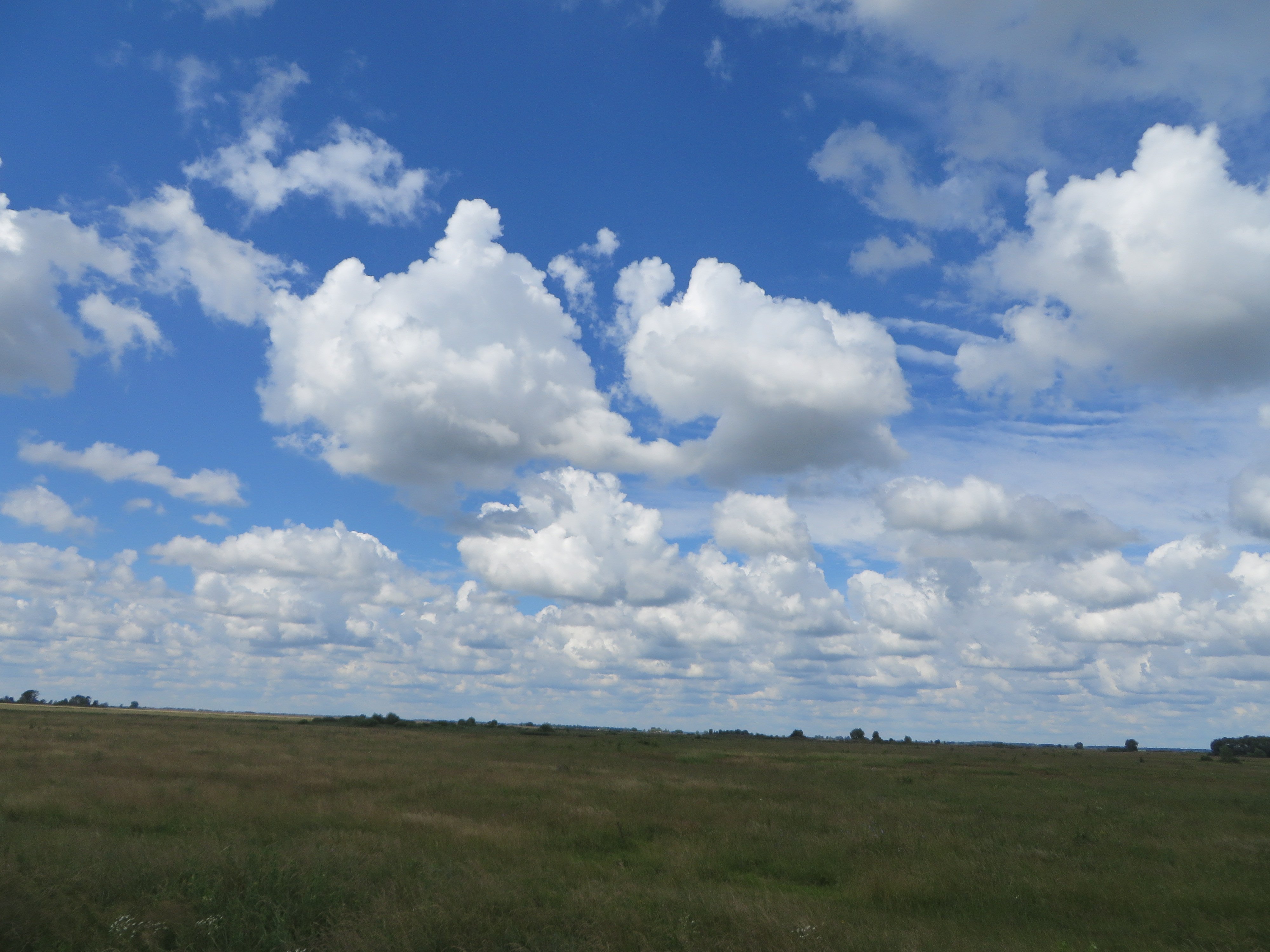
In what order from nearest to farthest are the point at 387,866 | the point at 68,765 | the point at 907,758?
the point at 387,866 → the point at 68,765 → the point at 907,758

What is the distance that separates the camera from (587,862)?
15102 millimetres

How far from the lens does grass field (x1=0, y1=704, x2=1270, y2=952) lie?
9.59 metres

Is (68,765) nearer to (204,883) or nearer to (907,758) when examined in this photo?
(204,883)

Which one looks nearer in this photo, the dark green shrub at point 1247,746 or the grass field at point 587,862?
the grass field at point 587,862

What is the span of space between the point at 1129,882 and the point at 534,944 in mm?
12090

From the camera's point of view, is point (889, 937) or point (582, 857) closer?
point (889, 937)

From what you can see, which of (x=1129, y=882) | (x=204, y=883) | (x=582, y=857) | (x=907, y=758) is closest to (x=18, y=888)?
(x=204, y=883)

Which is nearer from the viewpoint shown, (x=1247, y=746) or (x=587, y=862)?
(x=587, y=862)

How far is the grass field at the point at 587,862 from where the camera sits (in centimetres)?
959

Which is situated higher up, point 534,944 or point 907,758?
point 534,944

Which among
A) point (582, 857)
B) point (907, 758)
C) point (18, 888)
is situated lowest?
point (907, 758)

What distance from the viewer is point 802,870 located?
1517 cm

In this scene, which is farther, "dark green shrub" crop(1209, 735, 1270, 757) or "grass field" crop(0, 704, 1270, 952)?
"dark green shrub" crop(1209, 735, 1270, 757)

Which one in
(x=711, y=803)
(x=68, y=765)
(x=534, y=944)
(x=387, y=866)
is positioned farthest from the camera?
(x=68, y=765)
